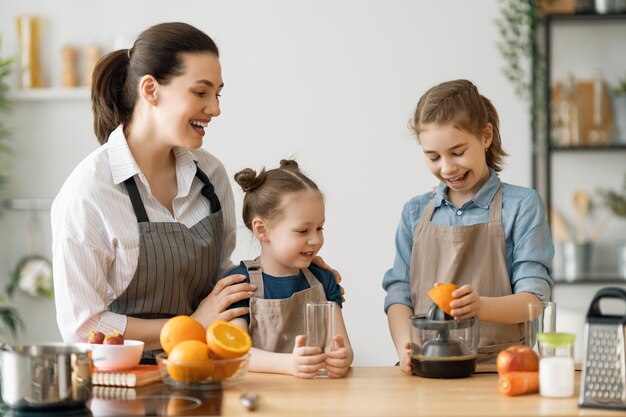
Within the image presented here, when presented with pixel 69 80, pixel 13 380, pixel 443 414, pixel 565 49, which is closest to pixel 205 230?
pixel 13 380

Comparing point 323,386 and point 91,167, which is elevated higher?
point 91,167

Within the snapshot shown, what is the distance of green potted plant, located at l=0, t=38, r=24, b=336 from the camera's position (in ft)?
15.0

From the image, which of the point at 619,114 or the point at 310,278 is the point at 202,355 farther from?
the point at 619,114

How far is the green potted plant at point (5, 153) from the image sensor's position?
457 cm

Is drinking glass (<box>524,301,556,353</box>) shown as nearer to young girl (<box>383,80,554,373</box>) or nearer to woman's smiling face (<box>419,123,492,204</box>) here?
young girl (<box>383,80,554,373</box>)

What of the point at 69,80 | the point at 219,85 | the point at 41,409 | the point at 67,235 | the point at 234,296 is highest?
the point at 69,80

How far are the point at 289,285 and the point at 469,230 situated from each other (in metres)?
→ 0.49

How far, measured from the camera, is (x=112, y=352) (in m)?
1.98

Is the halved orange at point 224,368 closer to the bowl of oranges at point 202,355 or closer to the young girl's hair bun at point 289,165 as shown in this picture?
the bowl of oranges at point 202,355

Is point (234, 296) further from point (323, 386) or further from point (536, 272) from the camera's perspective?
point (536, 272)

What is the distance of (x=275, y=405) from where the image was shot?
1783 millimetres

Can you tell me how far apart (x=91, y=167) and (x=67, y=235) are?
7.8 inches

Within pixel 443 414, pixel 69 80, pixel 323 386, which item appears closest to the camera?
pixel 443 414

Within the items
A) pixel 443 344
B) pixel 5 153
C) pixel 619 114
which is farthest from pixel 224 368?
pixel 619 114
